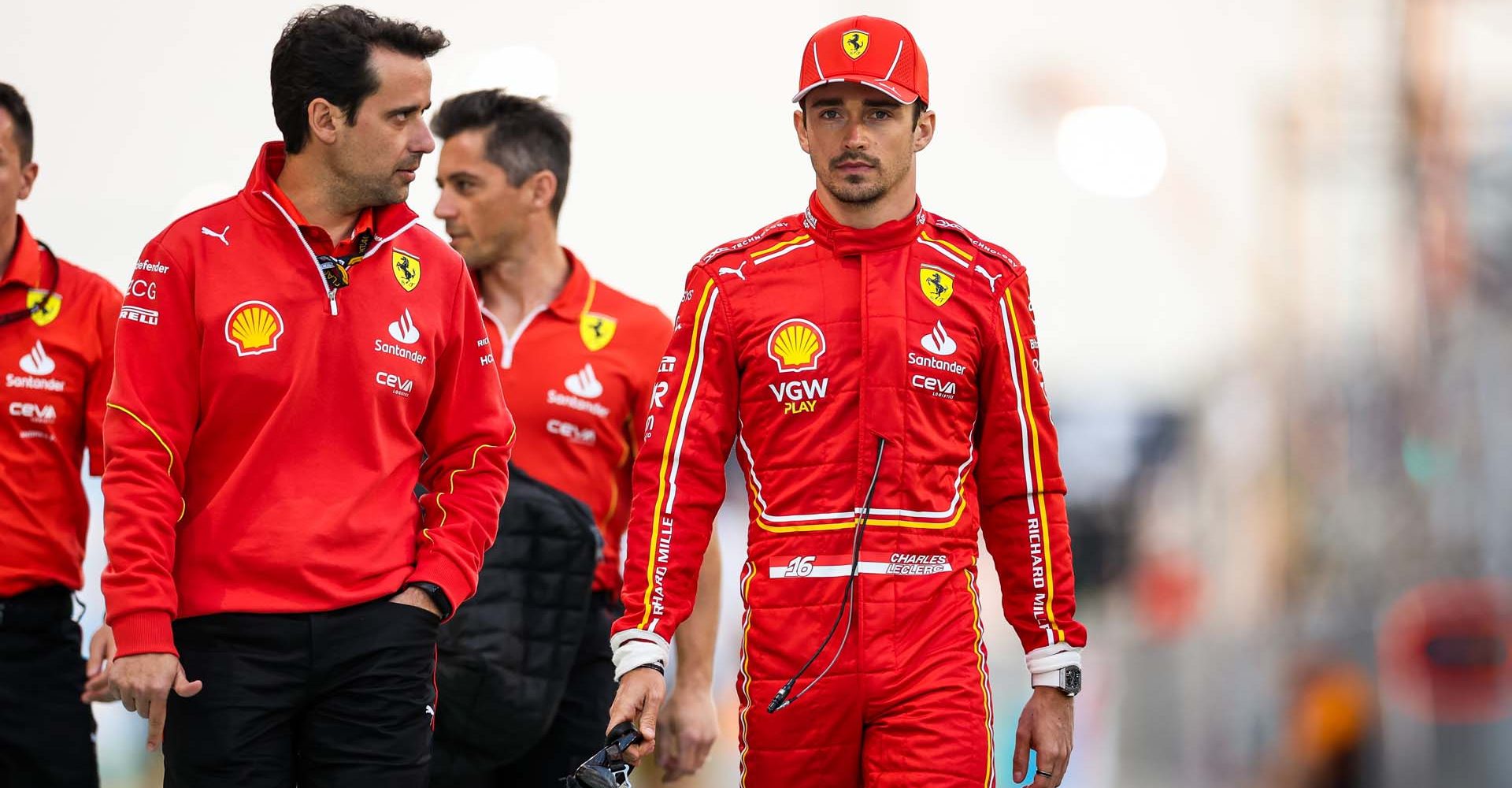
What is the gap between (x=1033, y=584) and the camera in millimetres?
4066

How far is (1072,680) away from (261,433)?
5.67 feet

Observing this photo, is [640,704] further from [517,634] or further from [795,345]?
[517,634]

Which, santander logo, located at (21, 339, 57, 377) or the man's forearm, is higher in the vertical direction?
santander logo, located at (21, 339, 57, 377)

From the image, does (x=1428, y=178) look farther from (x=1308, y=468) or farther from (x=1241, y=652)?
(x=1241, y=652)

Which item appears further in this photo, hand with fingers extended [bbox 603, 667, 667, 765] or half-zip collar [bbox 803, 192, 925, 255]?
half-zip collar [bbox 803, 192, 925, 255]

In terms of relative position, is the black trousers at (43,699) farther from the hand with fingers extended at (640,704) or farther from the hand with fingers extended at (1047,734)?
the hand with fingers extended at (1047,734)

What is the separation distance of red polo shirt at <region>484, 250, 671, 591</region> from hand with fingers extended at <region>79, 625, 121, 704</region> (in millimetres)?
1118

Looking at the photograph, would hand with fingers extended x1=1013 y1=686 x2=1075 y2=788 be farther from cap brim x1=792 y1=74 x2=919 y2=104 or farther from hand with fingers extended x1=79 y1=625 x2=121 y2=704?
hand with fingers extended x1=79 y1=625 x2=121 y2=704

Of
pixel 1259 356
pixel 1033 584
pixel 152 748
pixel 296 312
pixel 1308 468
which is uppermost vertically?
pixel 1259 356

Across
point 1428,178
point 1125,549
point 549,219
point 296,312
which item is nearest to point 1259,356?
point 1428,178

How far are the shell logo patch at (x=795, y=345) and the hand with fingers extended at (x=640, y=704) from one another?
70cm

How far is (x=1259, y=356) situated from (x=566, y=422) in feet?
58.1

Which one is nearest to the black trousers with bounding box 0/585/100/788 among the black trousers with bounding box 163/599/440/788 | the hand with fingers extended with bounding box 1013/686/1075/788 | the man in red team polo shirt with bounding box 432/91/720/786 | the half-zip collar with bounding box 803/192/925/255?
the man in red team polo shirt with bounding box 432/91/720/786

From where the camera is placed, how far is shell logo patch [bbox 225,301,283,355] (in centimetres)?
365
